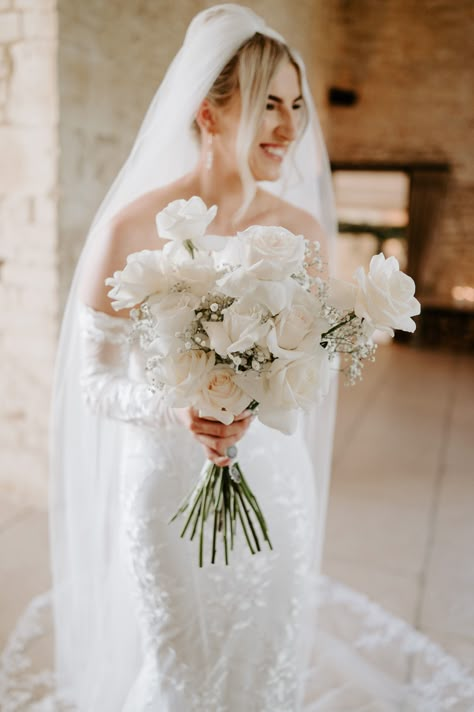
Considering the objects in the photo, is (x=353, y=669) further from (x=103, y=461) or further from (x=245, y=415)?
(x=245, y=415)

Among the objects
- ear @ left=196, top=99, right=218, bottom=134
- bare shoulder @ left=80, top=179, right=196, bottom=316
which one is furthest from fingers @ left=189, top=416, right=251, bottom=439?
ear @ left=196, top=99, right=218, bottom=134

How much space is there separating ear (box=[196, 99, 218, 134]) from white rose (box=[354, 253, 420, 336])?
75 centimetres

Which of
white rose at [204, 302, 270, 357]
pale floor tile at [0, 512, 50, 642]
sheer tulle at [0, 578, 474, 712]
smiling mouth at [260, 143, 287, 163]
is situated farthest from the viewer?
pale floor tile at [0, 512, 50, 642]

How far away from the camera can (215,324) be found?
3.79ft

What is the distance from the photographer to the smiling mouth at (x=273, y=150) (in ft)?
5.54

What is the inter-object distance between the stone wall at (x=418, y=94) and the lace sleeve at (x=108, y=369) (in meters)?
8.49

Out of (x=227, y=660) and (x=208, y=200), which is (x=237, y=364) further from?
(x=227, y=660)

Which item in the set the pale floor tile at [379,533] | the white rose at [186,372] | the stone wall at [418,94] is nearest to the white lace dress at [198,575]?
the white rose at [186,372]

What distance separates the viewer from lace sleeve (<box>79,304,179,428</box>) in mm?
1610

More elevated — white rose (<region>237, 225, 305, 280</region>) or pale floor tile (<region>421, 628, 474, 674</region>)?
white rose (<region>237, 225, 305, 280</region>)

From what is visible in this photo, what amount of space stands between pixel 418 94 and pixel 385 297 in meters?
9.42

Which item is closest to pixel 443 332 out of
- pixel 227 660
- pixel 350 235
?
pixel 350 235

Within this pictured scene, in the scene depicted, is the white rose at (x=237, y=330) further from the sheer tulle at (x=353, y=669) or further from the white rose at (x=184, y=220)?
the sheer tulle at (x=353, y=669)

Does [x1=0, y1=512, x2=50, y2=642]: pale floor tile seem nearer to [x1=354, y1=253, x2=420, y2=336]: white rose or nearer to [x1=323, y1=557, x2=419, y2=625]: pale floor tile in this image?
[x1=323, y1=557, x2=419, y2=625]: pale floor tile
